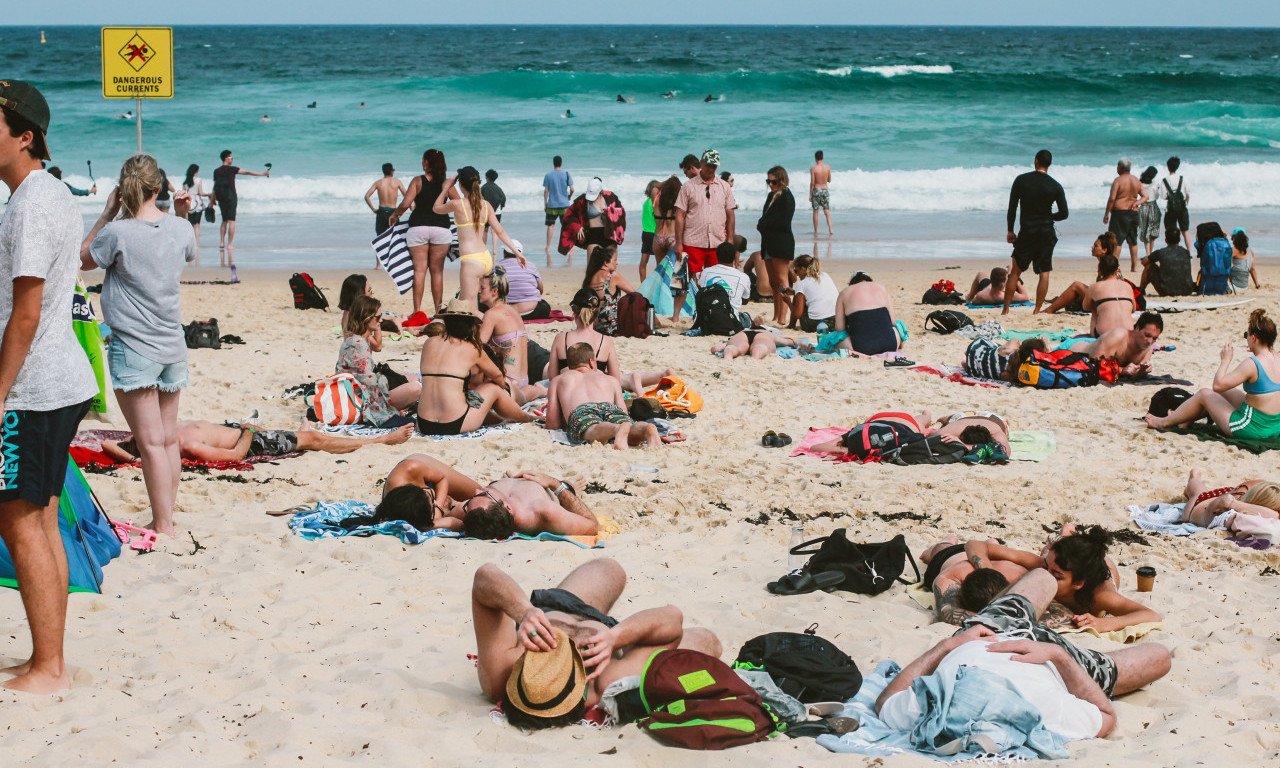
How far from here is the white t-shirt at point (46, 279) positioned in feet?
10.0

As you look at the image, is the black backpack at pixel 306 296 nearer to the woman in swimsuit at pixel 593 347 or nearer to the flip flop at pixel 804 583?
the woman in swimsuit at pixel 593 347

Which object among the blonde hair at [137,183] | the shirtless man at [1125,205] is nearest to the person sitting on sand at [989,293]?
the shirtless man at [1125,205]

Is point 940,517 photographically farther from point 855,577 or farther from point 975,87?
point 975,87

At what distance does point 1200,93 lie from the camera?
3938 cm

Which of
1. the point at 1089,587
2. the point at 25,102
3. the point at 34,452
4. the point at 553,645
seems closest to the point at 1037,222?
the point at 1089,587

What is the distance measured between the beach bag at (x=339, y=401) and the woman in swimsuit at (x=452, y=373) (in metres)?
0.40

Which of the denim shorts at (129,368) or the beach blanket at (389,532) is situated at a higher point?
the denim shorts at (129,368)

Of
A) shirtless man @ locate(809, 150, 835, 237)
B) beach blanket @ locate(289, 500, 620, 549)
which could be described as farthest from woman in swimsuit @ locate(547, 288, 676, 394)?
shirtless man @ locate(809, 150, 835, 237)

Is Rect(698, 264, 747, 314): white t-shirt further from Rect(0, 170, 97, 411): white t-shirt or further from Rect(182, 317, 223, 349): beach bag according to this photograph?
Rect(0, 170, 97, 411): white t-shirt

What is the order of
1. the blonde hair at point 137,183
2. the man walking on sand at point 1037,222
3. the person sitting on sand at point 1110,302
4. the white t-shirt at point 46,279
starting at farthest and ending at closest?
1. the man walking on sand at point 1037,222
2. the person sitting on sand at point 1110,302
3. the blonde hair at point 137,183
4. the white t-shirt at point 46,279

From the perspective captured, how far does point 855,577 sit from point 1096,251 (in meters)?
6.24

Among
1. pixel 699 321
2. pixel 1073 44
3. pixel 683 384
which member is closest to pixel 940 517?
pixel 683 384

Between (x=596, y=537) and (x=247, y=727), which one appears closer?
(x=247, y=727)

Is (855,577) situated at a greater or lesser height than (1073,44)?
lesser
